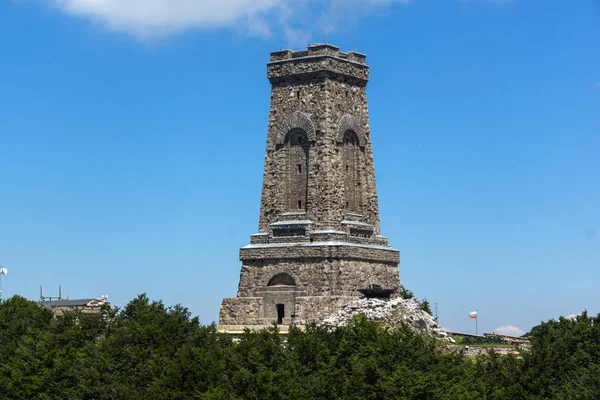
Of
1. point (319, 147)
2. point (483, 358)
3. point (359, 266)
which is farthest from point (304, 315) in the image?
point (483, 358)

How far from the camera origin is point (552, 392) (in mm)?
66812

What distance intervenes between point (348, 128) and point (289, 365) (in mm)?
27191

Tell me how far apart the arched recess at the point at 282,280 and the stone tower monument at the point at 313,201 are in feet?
0.20

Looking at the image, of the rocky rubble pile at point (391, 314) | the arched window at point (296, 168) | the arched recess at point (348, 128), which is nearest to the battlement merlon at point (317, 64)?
the arched recess at point (348, 128)

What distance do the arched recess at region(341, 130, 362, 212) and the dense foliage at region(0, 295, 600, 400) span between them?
16097 mm

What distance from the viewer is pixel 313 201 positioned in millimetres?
89188

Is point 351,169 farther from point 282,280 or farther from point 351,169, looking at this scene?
point 282,280

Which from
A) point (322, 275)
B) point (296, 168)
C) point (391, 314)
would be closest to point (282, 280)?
point (322, 275)

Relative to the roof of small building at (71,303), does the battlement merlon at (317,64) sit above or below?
above

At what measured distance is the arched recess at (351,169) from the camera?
3573 inches

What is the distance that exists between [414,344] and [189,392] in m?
10.9

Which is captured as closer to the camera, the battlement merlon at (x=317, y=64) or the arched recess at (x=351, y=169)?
the battlement merlon at (x=317, y=64)

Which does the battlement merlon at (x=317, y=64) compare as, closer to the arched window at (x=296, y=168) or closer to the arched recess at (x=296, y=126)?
the arched recess at (x=296, y=126)

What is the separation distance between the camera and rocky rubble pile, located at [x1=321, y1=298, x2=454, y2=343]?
270ft
